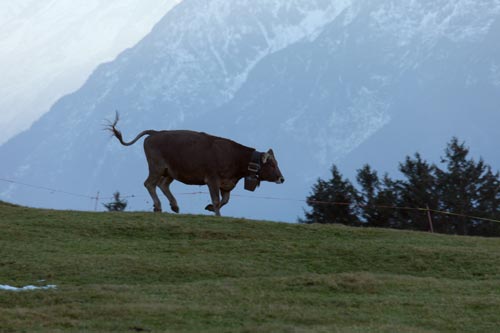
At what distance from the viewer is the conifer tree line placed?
48.2 m

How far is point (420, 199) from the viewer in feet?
168

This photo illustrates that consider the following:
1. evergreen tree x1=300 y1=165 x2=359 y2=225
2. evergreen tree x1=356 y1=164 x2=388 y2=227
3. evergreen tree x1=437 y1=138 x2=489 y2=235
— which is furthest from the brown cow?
evergreen tree x1=437 y1=138 x2=489 y2=235

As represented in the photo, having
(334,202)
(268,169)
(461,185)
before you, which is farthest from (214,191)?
(461,185)

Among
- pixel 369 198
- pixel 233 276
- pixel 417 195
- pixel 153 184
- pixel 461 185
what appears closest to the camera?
pixel 233 276

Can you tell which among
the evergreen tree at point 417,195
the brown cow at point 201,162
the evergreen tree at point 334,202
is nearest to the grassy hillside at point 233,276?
the brown cow at point 201,162

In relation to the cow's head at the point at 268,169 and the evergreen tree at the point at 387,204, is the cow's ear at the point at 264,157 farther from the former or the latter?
the evergreen tree at the point at 387,204

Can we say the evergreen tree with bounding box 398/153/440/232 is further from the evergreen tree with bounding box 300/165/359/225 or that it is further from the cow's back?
the cow's back

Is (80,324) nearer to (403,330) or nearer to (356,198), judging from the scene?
(403,330)

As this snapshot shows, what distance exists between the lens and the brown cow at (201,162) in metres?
28.3

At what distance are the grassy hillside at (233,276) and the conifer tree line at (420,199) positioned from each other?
816 inches

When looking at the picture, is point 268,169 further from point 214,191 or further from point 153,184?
point 153,184

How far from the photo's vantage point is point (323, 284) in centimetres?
1948

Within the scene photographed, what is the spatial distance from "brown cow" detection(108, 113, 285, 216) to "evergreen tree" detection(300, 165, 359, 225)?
57.4 ft

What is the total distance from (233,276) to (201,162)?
785cm
